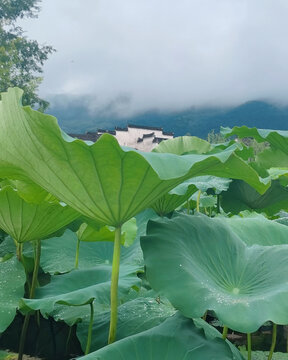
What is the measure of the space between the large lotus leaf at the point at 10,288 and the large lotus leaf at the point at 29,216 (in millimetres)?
66

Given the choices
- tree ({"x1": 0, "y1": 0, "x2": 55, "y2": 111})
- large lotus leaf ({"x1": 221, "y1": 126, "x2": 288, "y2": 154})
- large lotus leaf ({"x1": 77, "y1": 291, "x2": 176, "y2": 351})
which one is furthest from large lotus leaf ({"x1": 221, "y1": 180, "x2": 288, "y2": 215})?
tree ({"x1": 0, "y1": 0, "x2": 55, "y2": 111})

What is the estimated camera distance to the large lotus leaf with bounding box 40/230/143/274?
112 cm

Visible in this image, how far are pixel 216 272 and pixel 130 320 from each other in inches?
8.2

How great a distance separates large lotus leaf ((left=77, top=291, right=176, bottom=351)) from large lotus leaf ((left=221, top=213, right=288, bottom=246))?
21cm

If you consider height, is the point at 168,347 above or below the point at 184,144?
below

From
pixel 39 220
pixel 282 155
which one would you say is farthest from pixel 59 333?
pixel 282 155

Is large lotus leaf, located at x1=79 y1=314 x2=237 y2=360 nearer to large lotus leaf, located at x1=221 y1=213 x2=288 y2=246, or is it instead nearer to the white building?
large lotus leaf, located at x1=221 y1=213 x2=288 y2=246

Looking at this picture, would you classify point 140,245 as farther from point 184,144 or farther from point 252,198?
point 184,144

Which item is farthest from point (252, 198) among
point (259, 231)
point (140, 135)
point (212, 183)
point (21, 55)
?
point (140, 135)

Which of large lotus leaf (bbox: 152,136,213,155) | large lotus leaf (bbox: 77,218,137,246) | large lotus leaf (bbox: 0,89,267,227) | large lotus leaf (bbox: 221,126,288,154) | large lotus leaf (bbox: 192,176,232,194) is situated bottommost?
large lotus leaf (bbox: 77,218,137,246)

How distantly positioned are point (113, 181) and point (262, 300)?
0.83ft

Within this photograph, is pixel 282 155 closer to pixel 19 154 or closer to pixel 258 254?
pixel 258 254

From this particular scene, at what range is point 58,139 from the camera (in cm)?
62

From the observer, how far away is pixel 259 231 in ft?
3.19
